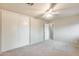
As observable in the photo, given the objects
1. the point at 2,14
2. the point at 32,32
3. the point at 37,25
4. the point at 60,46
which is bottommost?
the point at 60,46

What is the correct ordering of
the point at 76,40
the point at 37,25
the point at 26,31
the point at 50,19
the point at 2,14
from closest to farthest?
the point at 2,14, the point at 50,19, the point at 76,40, the point at 26,31, the point at 37,25

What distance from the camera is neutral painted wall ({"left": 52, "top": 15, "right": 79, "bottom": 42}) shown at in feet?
14.1

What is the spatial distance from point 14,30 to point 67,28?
7.56 ft

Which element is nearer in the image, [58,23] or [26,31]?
[58,23]

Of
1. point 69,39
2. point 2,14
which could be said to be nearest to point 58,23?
point 69,39

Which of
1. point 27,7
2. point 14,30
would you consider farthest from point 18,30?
point 27,7

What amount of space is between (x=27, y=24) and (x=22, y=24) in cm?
36

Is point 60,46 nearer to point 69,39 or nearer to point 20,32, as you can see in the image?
point 69,39

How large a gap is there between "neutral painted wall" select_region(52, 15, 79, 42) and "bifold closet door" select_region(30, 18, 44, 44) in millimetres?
998

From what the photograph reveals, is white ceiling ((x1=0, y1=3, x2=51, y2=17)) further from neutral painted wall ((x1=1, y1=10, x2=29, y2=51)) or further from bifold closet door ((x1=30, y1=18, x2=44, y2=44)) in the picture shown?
bifold closet door ((x1=30, y1=18, x2=44, y2=44))

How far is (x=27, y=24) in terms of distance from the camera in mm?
5000

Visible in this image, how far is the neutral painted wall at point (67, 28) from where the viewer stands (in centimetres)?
430

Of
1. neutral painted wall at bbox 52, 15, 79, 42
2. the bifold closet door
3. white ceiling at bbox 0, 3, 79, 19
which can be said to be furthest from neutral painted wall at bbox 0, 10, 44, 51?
neutral painted wall at bbox 52, 15, 79, 42

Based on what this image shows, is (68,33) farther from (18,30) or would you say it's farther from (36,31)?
(18,30)
